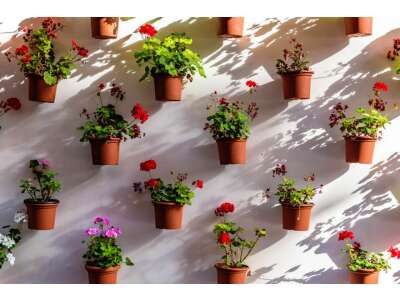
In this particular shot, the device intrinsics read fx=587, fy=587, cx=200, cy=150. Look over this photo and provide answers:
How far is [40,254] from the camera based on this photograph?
4.84 m

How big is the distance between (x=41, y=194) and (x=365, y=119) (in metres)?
2.67

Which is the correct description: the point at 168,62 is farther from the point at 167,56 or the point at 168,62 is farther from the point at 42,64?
the point at 42,64

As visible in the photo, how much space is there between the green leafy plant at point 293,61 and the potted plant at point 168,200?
1.15 m

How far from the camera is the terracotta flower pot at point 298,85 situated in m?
4.66

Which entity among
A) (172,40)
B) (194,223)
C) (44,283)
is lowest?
(44,283)

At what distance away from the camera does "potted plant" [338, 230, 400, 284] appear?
4.63 m

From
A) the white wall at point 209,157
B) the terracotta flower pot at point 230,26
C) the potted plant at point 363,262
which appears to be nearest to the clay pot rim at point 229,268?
the white wall at point 209,157

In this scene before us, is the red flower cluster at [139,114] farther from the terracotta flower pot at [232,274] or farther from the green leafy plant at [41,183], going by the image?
the terracotta flower pot at [232,274]

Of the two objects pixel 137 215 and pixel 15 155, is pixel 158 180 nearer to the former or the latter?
pixel 137 215

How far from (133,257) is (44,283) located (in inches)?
29.9

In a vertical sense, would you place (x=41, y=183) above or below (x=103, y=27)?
below

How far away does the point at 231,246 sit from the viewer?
4754mm

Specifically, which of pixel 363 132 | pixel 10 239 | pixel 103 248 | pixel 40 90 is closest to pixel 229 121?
pixel 363 132
